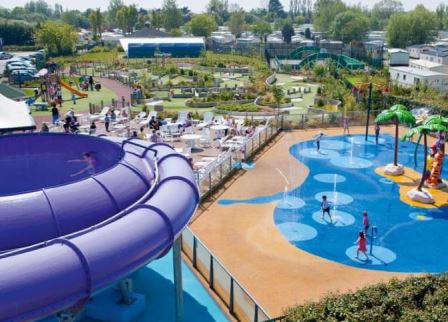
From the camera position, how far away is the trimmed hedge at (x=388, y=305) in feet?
36.3

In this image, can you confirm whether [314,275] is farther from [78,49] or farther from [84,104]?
[78,49]

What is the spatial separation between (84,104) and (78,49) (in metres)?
64.3

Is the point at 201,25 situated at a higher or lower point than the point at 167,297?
higher

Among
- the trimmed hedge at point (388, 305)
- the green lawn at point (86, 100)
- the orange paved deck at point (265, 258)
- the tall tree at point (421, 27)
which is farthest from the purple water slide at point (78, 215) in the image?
the tall tree at point (421, 27)

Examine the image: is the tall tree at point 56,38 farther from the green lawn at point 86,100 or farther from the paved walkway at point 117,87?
the green lawn at point 86,100

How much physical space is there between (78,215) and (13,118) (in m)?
14.0

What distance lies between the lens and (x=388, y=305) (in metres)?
11.7

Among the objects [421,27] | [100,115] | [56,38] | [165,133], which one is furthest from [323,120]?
[421,27]

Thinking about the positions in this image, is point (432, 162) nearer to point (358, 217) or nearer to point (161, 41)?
point (358, 217)

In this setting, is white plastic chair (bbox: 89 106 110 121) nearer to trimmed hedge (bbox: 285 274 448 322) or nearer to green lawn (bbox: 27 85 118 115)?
green lawn (bbox: 27 85 118 115)

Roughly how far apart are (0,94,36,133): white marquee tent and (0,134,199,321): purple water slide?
316 inches

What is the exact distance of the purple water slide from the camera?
26.9 feet

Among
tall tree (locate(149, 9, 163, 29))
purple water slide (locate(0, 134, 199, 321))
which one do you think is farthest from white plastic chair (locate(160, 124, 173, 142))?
tall tree (locate(149, 9, 163, 29))

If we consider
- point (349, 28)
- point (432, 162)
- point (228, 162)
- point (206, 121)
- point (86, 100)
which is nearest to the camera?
point (432, 162)
